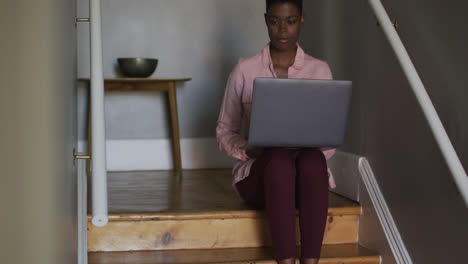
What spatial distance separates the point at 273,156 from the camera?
178 centimetres

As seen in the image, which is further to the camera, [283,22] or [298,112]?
[283,22]

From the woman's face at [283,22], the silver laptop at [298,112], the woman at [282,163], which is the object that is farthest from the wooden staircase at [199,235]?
the woman's face at [283,22]

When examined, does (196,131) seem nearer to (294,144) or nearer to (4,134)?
(294,144)

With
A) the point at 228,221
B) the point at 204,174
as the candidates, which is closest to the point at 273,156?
the point at 228,221

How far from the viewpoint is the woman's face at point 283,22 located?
1925 mm

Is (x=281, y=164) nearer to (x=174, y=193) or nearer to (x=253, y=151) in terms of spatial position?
(x=253, y=151)

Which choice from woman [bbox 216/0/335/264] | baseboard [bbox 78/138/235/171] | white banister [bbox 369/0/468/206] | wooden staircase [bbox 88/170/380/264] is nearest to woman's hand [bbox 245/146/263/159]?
woman [bbox 216/0/335/264]

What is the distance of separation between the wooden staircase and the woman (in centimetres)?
13

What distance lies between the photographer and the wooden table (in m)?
3.13

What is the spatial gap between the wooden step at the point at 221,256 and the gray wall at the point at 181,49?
1.63m

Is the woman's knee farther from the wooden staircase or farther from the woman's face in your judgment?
the woman's face

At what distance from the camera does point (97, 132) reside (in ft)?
4.12

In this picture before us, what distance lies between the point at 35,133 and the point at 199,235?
124cm

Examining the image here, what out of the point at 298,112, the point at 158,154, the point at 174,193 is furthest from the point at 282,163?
the point at 158,154
